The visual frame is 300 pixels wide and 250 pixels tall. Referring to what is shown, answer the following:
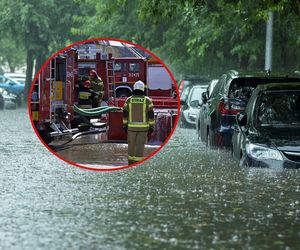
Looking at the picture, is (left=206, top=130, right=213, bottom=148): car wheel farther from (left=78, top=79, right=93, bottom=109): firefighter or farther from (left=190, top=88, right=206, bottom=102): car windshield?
(left=190, top=88, right=206, bottom=102): car windshield

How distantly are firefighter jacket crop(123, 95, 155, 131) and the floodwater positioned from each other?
3.17ft

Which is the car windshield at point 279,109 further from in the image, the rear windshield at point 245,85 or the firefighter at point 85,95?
the firefighter at point 85,95

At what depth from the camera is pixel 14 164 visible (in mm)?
17562

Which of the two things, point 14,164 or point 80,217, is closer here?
point 80,217

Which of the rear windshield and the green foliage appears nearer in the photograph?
the rear windshield

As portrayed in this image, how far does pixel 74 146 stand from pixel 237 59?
3344cm

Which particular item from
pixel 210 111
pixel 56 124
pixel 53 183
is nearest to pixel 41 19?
pixel 210 111

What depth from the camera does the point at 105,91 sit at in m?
10.2

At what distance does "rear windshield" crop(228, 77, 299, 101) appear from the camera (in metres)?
20.2

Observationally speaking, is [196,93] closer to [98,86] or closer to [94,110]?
[94,110]

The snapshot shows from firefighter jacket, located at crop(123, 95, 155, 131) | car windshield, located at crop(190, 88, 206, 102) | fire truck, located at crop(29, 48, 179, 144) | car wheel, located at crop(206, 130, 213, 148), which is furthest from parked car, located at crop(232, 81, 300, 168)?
car windshield, located at crop(190, 88, 206, 102)

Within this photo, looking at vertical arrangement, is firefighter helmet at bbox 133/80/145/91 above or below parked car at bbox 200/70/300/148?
above

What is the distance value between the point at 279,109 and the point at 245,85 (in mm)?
3823

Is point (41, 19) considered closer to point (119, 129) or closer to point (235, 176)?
point (235, 176)
